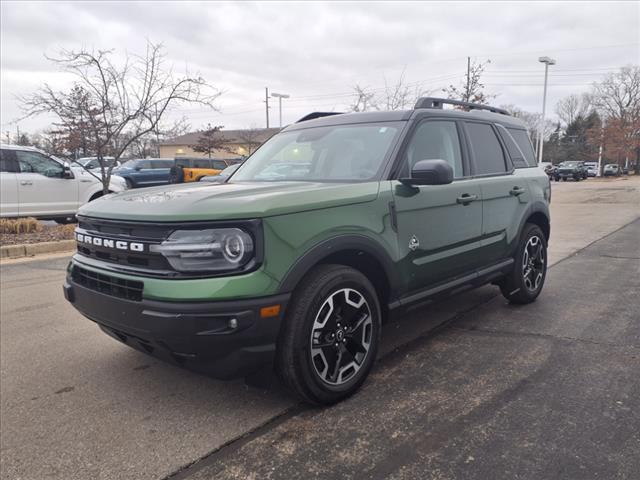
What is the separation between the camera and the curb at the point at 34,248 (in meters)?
8.04

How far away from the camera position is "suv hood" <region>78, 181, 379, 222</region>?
2.49 metres

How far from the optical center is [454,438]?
2.55 meters

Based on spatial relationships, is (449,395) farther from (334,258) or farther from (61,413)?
(61,413)

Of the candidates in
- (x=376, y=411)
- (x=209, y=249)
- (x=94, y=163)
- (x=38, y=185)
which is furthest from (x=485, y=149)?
(x=94, y=163)

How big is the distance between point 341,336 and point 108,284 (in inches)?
53.1

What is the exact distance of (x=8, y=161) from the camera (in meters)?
9.84

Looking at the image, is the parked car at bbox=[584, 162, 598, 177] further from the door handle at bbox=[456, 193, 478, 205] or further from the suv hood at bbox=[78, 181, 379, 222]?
the suv hood at bbox=[78, 181, 379, 222]

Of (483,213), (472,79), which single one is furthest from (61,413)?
(472,79)

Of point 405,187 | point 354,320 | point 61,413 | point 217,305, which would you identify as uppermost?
point 405,187

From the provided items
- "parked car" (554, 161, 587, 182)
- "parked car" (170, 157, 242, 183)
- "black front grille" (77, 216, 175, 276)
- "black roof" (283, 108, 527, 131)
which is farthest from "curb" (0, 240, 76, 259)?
"parked car" (554, 161, 587, 182)

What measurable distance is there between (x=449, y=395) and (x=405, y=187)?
1.35m

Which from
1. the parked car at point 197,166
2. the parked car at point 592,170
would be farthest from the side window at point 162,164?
the parked car at point 592,170

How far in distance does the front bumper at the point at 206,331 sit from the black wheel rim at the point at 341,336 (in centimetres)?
31

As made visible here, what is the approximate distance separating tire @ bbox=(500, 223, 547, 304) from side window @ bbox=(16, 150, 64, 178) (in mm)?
9373
